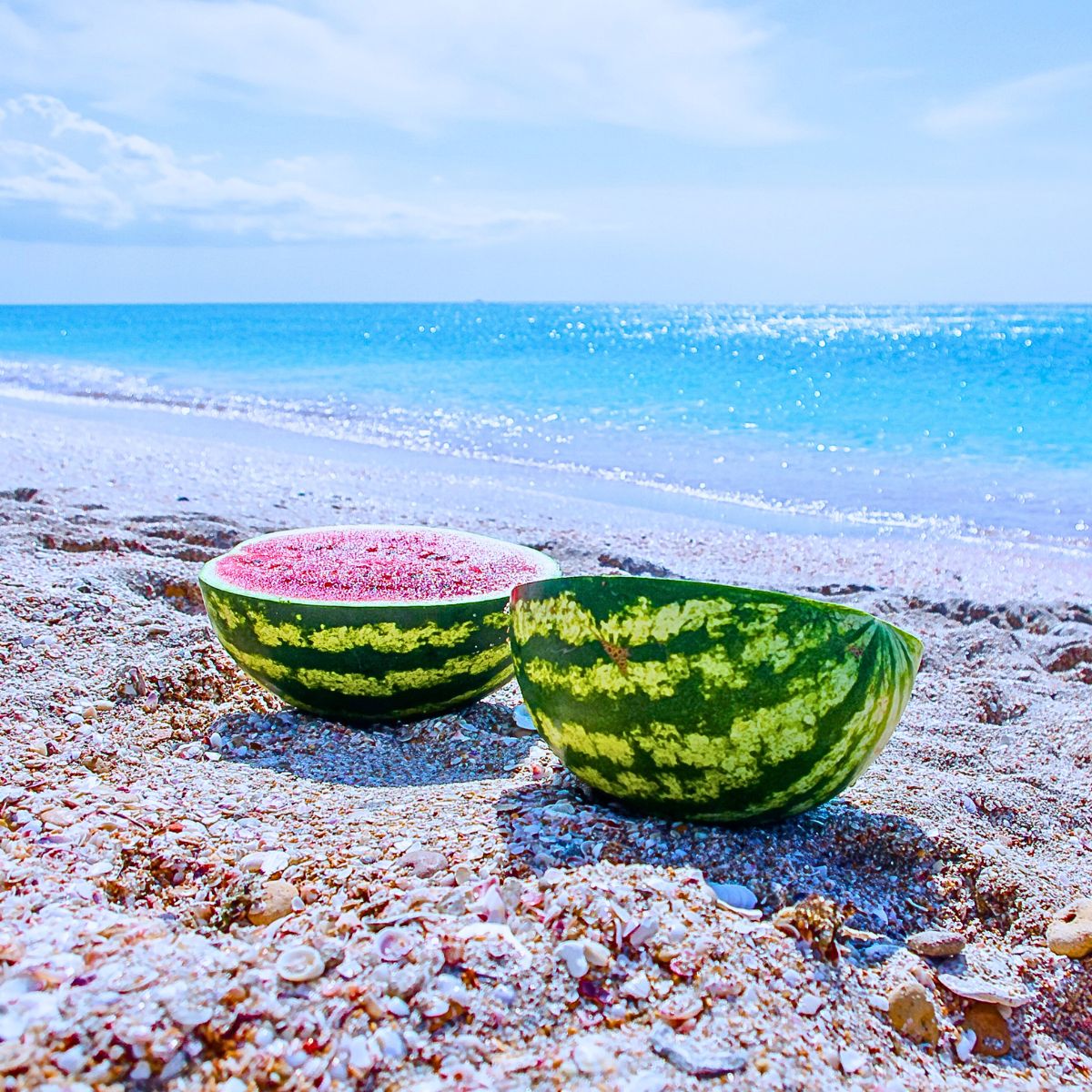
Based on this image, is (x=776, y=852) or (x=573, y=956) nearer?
(x=573, y=956)

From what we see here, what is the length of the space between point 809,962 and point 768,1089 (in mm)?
354

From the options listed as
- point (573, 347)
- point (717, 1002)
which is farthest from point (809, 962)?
point (573, 347)

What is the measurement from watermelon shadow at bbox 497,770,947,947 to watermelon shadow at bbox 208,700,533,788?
42cm

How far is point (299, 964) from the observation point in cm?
165

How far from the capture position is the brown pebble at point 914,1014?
5.98 feet

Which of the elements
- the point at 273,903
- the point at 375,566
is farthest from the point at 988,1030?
the point at 375,566

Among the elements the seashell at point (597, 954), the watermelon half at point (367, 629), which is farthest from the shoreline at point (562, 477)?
the seashell at point (597, 954)

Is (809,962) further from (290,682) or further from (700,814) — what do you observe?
(290,682)

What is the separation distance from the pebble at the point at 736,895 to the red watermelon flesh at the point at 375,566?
4.20 feet

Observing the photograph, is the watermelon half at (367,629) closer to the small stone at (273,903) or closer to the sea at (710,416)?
the small stone at (273,903)

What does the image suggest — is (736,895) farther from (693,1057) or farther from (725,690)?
(693,1057)

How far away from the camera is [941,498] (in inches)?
412

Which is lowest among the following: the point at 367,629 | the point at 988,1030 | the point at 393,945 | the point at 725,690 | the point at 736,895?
the point at 988,1030

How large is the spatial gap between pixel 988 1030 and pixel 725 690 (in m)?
0.79
